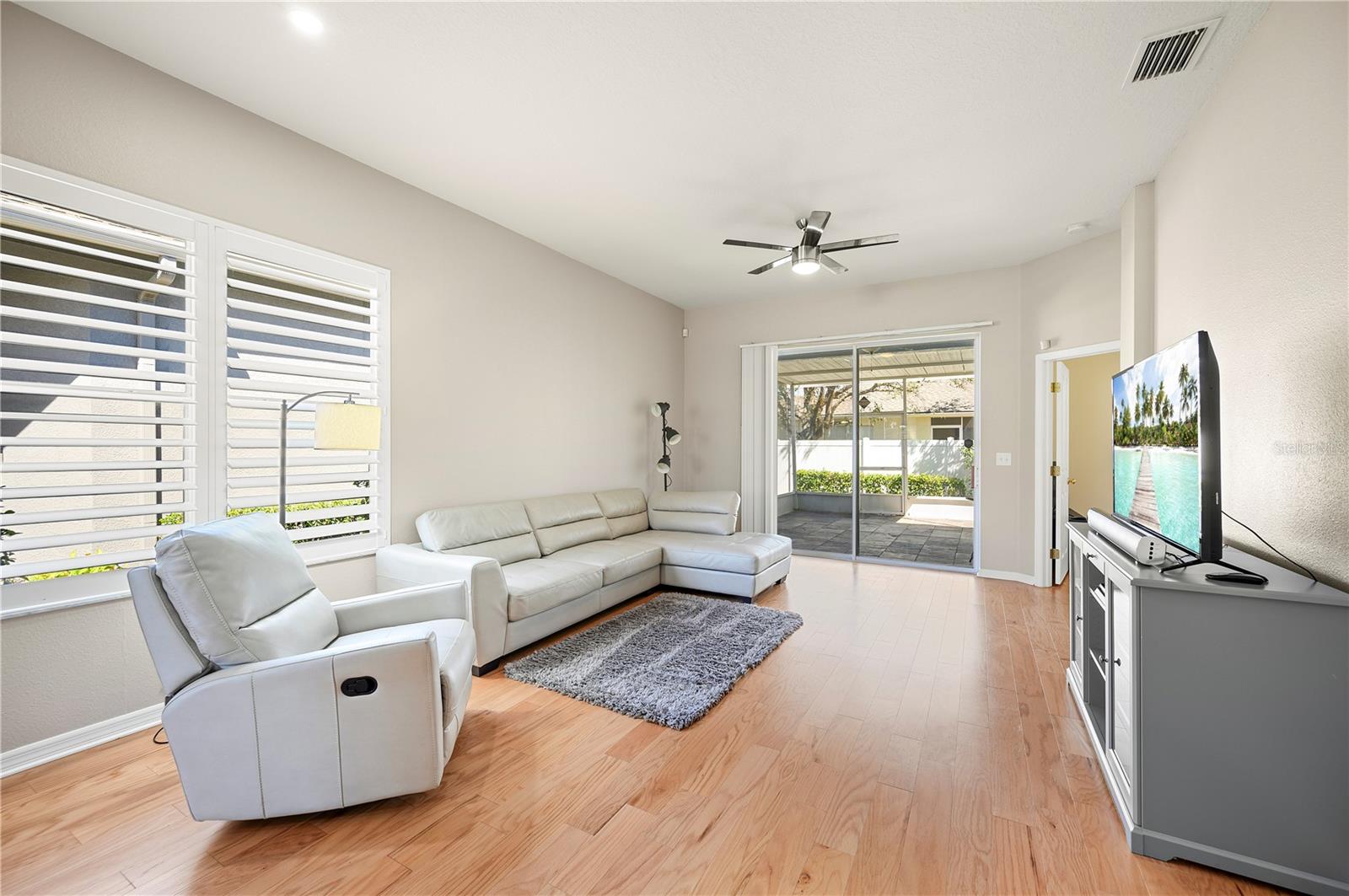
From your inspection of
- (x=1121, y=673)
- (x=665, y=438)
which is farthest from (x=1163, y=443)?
(x=665, y=438)

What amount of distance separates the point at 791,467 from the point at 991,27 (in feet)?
14.9

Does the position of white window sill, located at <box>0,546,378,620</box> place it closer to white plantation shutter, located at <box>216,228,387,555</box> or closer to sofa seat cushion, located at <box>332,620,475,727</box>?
white plantation shutter, located at <box>216,228,387,555</box>

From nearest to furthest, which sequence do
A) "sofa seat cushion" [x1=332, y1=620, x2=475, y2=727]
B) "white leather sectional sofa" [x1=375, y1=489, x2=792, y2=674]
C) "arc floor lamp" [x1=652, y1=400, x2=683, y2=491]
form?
"sofa seat cushion" [x1=332, y1=620, x2=475, y2=727]
"white leather sectional sofa" [x1=375, y1=489, x2=792, y2=674]
"arc floor lamp" [x1=652, y1=400, x2=683, y2=491]

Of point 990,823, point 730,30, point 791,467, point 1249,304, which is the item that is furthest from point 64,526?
point 791,467

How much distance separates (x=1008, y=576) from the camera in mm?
4898

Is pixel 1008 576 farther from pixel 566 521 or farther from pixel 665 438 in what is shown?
pixel 566 521

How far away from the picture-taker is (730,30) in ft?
6.85

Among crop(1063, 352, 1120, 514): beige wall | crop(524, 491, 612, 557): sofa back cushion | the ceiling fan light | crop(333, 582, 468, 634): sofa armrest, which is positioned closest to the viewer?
crop(333, 582, 468, 634): sofa armrest

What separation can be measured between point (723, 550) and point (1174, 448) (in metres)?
2.85

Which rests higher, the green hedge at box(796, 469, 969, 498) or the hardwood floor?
the green hedge at box(796, 469, 969, 498)

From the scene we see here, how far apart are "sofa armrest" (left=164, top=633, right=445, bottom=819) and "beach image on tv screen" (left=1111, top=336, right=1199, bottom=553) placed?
97.6 inches

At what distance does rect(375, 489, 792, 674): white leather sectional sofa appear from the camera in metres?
2.93

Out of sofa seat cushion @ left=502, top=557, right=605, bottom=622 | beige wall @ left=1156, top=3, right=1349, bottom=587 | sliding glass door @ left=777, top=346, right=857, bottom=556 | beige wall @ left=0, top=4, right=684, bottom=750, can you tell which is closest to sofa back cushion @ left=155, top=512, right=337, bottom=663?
beige wall @ left=0, top=4, right=684, bottom=750

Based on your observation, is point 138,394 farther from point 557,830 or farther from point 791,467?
point 791,467
